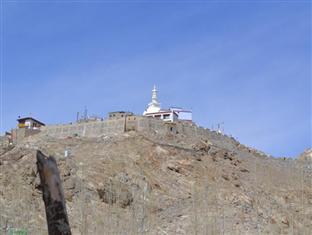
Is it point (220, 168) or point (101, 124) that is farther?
point (101, 124)

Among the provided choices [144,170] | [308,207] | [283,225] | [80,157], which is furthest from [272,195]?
[80,157]

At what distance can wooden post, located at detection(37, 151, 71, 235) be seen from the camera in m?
5.55

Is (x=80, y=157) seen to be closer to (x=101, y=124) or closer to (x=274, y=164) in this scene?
(x=101, y=124)

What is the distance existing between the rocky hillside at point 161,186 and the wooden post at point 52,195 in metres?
13.9

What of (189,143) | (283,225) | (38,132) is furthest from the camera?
(38,132)

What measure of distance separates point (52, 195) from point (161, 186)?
26.7 m

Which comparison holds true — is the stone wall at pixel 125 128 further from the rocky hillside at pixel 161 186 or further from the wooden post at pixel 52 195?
the wooden post at pixel 52 195

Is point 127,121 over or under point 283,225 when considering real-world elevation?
over

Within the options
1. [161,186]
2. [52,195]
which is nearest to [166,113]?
[161,186]

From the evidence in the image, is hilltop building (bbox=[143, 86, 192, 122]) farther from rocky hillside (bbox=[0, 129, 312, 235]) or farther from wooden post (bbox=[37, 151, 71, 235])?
wooden post (bbox=[37, 151, 71, 235])

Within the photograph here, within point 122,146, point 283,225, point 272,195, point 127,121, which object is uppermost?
point 127,121

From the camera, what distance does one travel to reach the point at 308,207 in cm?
3512

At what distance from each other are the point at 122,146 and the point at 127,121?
3871 millimetres

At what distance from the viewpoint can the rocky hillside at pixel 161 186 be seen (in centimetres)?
2352
